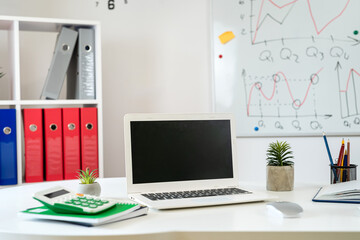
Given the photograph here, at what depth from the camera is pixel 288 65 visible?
2504 mm

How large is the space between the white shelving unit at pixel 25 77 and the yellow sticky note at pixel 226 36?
74 centimetres

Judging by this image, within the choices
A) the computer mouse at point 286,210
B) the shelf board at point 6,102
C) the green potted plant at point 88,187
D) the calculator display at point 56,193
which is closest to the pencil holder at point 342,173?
the computer mouse at point 286,210

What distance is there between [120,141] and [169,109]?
1.16 ft

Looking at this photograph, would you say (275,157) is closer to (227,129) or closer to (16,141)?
(227,129)

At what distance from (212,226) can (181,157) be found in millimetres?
424

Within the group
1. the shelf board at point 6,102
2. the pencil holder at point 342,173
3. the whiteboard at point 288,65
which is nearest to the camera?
the pencil holder at point 342,173

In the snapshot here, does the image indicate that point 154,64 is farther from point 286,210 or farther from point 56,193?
point 286,210

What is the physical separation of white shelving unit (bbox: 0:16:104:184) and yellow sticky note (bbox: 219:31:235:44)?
0.74 m

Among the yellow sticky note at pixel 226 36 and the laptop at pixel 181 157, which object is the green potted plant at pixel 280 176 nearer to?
the laptop at pixel 181 157

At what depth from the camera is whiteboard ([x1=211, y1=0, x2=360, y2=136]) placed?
2.41m

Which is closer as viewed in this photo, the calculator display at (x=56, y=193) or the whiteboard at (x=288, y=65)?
the calculator display at (x=56, y=193)

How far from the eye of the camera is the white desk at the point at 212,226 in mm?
888

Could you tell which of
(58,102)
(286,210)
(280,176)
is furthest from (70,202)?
(58,102)

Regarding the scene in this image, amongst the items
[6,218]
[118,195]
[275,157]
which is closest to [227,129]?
[275,157]
